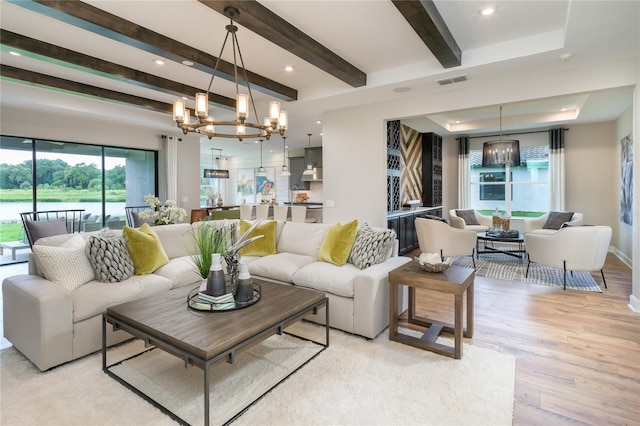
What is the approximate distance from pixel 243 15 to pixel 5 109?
212 inches

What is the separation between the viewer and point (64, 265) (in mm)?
2729

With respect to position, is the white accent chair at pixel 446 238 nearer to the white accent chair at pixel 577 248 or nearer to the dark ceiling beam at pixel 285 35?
the white accent chair at pixel 577 248

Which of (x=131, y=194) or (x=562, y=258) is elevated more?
(x=131, y=194)

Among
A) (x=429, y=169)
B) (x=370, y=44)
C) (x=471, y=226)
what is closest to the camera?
(x=370, y=44)

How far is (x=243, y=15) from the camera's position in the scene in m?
2.70

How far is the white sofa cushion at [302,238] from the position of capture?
13.2 ft

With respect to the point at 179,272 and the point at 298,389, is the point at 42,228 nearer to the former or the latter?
the point at 179,272

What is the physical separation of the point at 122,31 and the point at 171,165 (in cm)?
478

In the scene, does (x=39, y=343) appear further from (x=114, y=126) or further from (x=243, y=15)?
(x=114, y=126)

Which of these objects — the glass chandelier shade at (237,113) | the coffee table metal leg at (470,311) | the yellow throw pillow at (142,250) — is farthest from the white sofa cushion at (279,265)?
the coffee table metal leg at (470,311)

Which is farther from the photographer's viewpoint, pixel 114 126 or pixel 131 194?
pixel 131 194

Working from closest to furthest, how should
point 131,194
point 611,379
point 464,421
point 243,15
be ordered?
point 464,421, point 611,379, point 243,15, point 131,194

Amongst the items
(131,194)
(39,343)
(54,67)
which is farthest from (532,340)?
(131,194)

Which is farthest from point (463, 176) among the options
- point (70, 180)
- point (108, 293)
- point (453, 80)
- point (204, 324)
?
point (70, 180)
